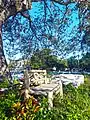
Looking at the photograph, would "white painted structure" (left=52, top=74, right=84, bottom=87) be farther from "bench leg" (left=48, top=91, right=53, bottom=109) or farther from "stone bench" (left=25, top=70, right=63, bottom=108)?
"bench leg" (left=48, top=91, right=53, bottom=109)

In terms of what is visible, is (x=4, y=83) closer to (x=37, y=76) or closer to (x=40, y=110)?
(x=37, y=76)

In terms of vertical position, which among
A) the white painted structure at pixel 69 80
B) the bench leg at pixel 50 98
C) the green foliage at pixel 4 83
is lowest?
the white painted structure at pixel 69 80

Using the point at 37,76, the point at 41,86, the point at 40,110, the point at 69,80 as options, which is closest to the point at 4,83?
the point at 37,76

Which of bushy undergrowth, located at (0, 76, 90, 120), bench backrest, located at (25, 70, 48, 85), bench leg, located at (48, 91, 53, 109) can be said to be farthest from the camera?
bench backrest, located at (25, 70, 48, 85)

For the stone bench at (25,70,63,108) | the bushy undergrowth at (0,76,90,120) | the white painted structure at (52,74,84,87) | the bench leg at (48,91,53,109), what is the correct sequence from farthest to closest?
1. the white painted structure at (52,74,84,87)
2. the stone bench at (25,70,63,108)
3. the bench leg at (48,91,53,109)
4. the bushy undergrowth at (0,76,90,120)

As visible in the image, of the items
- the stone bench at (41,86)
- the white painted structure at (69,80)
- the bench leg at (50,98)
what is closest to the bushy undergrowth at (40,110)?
the bench leg at (50,98)

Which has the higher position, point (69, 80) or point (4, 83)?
point (4, 83)

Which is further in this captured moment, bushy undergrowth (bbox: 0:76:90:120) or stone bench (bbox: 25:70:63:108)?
stone bench (bbox: 25:70:63:108)

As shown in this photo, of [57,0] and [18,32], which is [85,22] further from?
[18,32]

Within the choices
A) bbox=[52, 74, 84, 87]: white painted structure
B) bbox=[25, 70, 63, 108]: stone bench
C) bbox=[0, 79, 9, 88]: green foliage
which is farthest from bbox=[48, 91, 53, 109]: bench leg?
bbox=[52, 74, 84, 87]: white painted structure

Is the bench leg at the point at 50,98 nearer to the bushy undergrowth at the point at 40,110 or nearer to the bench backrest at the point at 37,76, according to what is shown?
the bushy undergrowth at the point at 40,110

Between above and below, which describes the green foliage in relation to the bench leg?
below

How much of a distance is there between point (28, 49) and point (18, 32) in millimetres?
853

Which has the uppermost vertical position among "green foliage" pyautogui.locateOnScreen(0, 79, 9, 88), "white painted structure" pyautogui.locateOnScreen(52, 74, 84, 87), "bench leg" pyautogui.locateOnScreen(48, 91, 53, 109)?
"bench leg" pyautogui.locateOnScreen(48, 91, 53, 109)
